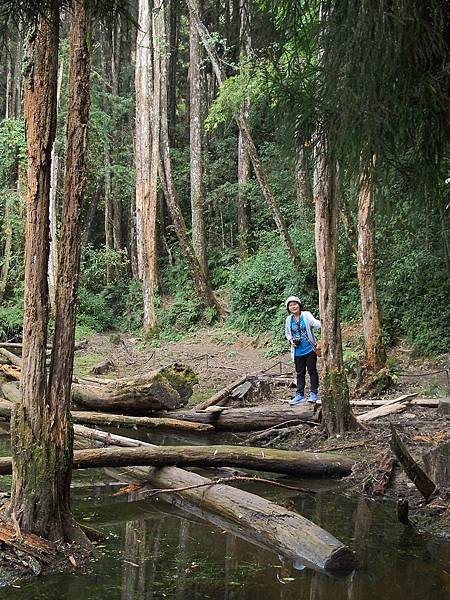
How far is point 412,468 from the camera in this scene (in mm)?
6809

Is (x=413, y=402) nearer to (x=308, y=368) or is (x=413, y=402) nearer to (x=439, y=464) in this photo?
(x=308, y=368)

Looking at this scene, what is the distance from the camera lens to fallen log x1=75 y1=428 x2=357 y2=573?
5605mm

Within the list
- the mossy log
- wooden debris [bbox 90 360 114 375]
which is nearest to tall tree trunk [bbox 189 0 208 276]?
Result: wooden debris [bbox 90 360 114 375]

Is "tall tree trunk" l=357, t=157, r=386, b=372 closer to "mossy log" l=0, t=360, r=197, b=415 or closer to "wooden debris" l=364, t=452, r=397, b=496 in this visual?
Answer: "mossy log" l=0, t=360, r=197, b=415

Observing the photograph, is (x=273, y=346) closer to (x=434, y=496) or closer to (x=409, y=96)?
(x=434, y=496)

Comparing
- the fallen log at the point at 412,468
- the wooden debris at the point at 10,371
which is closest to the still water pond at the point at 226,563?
the fallen log at the point at 412,468

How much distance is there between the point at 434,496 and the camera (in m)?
7.09

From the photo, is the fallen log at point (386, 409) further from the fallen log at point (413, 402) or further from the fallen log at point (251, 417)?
the fallen log at point (251, 417)

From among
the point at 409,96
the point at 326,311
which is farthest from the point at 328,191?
the point at 409,96

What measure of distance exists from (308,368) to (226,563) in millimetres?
6011

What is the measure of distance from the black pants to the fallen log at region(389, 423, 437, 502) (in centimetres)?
415

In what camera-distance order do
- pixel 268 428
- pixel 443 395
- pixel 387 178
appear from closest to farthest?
1. pixel 387 178
2. pixel 268 428
3. pixel 443 395

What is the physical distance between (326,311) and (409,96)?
5159 millimetres

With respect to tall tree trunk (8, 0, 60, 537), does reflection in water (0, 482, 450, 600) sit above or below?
below
